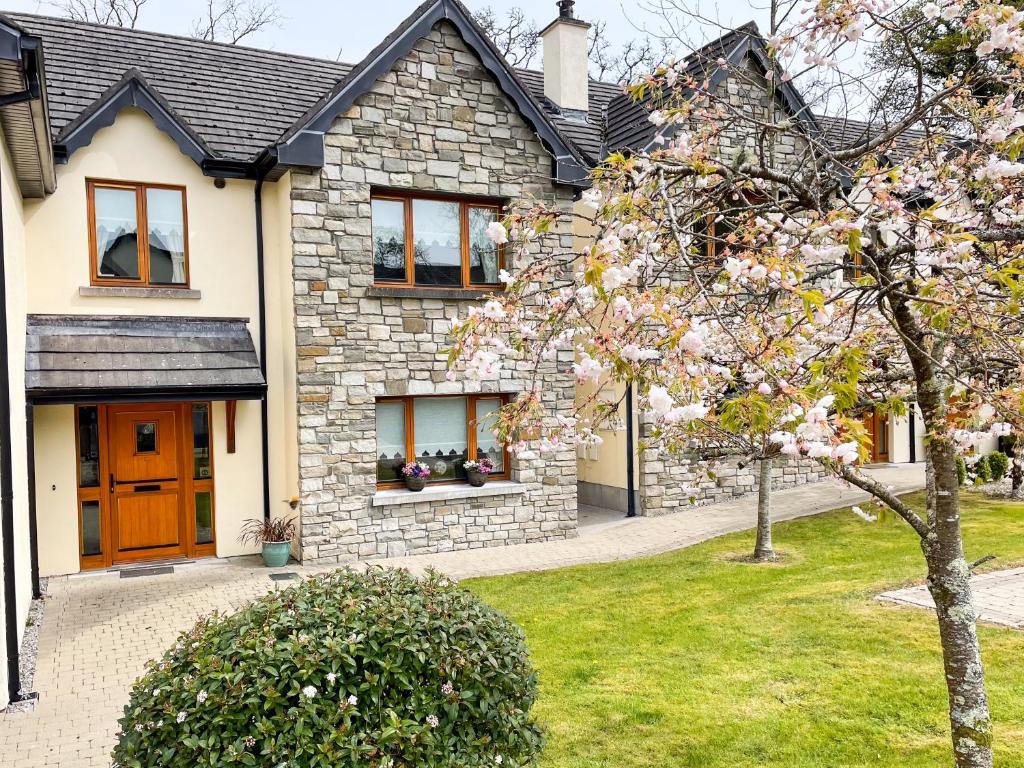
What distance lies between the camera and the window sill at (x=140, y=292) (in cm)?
1071

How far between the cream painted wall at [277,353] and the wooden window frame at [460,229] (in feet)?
4.57

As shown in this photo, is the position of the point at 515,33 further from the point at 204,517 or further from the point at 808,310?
the point at 808,310

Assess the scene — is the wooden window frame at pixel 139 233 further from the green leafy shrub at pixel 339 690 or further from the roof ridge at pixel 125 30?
the green leafy shrub at pixel 339 690

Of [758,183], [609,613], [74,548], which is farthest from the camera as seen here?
[74,548]

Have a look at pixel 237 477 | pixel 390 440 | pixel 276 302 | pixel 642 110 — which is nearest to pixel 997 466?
pixel 642 110

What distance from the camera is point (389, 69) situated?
11.4m

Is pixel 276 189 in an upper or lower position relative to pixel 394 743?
upper

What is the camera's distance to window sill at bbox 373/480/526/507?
1148 centimetres

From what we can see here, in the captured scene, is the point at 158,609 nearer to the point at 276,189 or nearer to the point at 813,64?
the point at 276,189

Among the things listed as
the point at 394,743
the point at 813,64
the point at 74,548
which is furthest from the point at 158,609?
the point at 813,64

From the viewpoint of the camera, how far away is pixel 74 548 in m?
10.7

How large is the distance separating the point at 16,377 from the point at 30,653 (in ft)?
8.95

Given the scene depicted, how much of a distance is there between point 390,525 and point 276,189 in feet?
17.1

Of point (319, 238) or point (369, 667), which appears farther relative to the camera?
point (319, 238)
